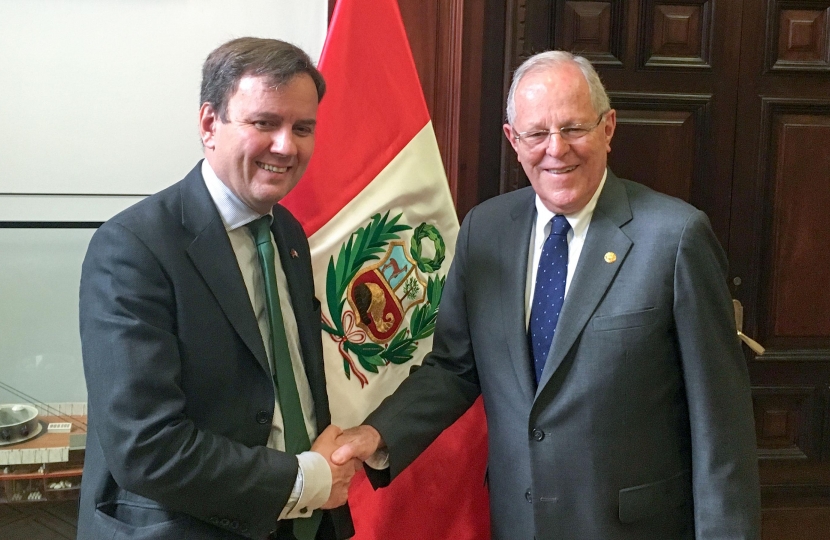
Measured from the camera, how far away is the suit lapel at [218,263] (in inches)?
48.1

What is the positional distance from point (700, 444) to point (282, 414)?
763mm

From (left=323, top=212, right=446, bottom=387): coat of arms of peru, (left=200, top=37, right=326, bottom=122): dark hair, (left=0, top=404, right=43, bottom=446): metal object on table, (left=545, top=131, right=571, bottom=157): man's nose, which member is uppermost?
(left=200, top=37, right=326, bottom=122): dark hair

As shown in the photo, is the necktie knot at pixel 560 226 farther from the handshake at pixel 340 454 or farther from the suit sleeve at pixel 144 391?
the suit sleeve at pixel 144 391

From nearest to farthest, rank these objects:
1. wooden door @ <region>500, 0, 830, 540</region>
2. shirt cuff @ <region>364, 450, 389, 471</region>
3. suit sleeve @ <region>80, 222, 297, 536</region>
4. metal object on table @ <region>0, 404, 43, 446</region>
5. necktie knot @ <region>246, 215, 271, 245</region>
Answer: suit sleeve @ <region>80, 222, 297, 536</region>, necktie knot @ <region>246, 215, 271, 245</region>, shirt cuff @ <region>364, 450, 389, 471</region>, metal object on table @ <region>0, 404, 43, 446</region>, wooden door @ <region>500, 0, 830, 540</region>

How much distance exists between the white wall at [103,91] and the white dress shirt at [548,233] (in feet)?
3.45

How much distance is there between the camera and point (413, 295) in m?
1.87

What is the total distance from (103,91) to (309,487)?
4.49 feet

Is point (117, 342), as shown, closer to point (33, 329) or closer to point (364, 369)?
point (364, 369)

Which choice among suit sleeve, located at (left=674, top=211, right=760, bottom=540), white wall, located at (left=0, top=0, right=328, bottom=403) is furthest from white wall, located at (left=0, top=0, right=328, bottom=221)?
suit sleeve, located at (left=674, top=211, right=760, bottom=540)

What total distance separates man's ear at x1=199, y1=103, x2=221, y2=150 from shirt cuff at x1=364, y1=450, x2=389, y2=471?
713mm

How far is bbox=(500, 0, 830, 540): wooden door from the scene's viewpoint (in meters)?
2.22

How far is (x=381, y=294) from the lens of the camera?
5.99 feet

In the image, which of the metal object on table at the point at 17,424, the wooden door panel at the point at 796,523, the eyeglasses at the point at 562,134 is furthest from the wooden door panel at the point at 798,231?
the metal object on table at the point at 17,424

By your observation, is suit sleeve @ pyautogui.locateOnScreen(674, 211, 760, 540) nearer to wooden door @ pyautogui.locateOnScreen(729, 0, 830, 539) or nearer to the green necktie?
the green necktie
